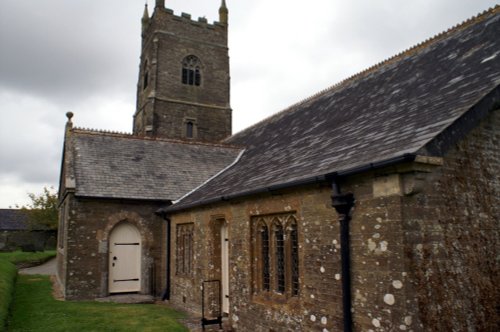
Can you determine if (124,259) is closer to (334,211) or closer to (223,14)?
(334,211)

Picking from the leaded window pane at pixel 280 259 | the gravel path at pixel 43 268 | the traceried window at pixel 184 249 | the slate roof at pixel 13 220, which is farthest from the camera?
the slate roof at pixel 13 220

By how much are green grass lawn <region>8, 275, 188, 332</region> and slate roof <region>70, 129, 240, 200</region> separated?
12.2 ft

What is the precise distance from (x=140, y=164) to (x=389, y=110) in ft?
35.8

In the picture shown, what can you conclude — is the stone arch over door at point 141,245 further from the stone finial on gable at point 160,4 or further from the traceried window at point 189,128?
the stone finial on gable at point 160,4

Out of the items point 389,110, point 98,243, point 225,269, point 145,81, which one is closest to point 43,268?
point 98,243

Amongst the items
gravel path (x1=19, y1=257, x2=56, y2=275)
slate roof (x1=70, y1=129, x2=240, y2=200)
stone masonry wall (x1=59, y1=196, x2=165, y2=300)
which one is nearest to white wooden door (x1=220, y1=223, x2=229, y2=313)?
stone masonry wall (x1=59, y1=196, x2=165, y2=300)

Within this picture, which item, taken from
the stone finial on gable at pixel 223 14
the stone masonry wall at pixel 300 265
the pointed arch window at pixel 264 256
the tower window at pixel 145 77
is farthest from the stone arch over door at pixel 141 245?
the stone finial on gable at pixel 223 14

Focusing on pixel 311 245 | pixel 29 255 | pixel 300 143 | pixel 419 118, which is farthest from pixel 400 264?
pixel 29 255

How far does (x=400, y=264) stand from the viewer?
244 inches

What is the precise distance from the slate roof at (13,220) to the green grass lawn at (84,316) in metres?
34.5

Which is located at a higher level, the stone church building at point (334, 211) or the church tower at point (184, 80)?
the church tower at point (184, 80)

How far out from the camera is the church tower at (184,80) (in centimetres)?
3148

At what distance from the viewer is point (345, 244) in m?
7.08

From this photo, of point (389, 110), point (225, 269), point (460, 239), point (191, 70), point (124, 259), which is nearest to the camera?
point (460, 239)
